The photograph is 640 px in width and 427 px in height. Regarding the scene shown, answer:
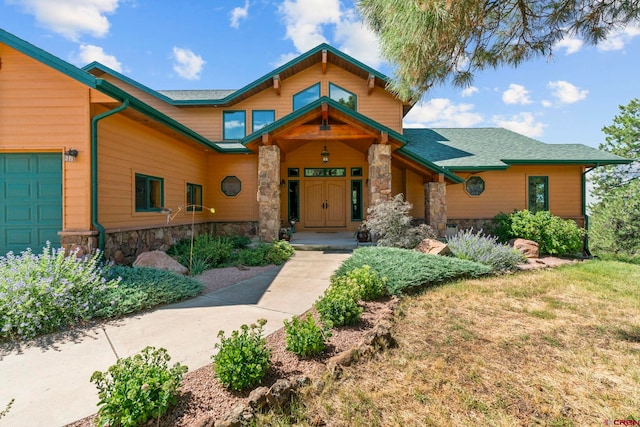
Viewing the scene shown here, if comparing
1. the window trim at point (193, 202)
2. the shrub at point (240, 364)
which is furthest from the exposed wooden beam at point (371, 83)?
the shrub at point (240, 364)

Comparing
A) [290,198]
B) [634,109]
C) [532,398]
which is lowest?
[532,398]

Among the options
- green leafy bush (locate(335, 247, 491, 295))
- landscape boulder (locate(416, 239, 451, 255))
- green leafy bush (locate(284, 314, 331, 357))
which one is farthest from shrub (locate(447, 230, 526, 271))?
green leafy bush (locate(284, 314, 331, 357))

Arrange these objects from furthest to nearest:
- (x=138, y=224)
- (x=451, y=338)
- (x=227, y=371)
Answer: (x=138, y=224) → (x=451, y=338) → (x=227, y=371)

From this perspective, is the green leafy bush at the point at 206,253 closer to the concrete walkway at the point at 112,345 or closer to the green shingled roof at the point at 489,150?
the concrete walkway at the point at 112,345

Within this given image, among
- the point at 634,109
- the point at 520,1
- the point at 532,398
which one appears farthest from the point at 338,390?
the point at 634,109

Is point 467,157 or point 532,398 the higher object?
point 467,157

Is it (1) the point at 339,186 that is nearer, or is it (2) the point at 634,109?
(1) the point at 339,186

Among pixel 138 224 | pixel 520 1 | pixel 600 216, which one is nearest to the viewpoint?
pixel 520 1

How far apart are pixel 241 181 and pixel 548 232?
10956mm

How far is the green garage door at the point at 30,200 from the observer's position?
5.82 metres

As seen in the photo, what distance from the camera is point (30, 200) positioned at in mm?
5809

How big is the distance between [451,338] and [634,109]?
89.7 ft

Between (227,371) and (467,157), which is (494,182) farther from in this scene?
(227,371)

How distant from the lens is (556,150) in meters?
12.2
